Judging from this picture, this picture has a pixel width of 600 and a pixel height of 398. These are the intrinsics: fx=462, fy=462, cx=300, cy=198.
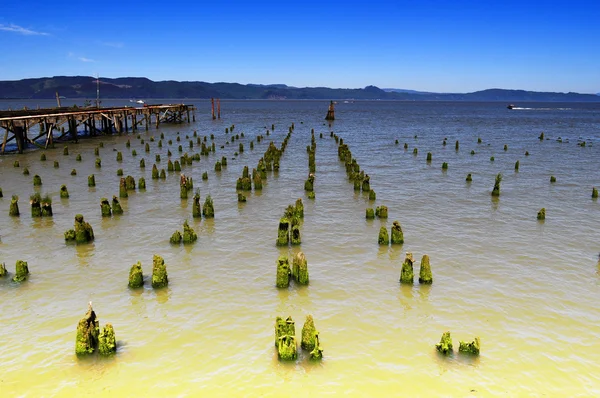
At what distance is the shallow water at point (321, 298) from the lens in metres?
10.8

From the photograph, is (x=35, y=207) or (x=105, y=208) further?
(x=105, y=208)

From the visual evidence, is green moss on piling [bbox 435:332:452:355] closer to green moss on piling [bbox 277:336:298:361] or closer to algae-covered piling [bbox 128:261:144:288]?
green moss on piling [bbox 277:336:298:361]

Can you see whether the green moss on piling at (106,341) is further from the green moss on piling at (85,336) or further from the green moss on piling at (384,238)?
the green moss on piling at (384,238)

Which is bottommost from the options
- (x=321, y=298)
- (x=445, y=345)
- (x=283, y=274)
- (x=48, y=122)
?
(x=321, y=298)

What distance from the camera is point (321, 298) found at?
14695 millimetres

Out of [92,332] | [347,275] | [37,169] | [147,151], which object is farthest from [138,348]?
[147,151]

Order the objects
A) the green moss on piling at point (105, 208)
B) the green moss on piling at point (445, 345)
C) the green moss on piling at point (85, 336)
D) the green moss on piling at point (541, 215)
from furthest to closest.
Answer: the green moss on piling at point (541, 215) < the green moss on piling at point (105, 208) < the green moss on piling at point (445, 345) < the green moss on piling at point (85, 336)

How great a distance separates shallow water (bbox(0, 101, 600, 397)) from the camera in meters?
10.8

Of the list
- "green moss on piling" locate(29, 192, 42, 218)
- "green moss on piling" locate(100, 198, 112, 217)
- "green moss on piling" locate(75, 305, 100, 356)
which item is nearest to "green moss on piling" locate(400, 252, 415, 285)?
"green moss on piling" locate(75, 305, 100, 356)

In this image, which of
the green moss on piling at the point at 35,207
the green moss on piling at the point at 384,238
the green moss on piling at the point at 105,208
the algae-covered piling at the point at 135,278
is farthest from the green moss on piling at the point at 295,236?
the green moss on piling at the point at 35,207

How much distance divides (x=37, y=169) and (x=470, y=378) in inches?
1459

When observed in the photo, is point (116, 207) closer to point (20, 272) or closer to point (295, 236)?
point (20, 272)

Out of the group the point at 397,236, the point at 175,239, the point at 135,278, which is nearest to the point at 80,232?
the point at 175,239

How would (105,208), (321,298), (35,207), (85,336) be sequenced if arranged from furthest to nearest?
(105,208), (35,207), (321,298), (85,336)
